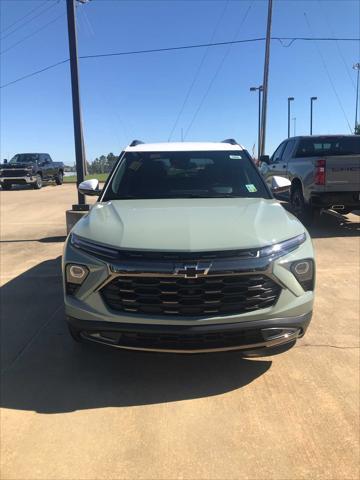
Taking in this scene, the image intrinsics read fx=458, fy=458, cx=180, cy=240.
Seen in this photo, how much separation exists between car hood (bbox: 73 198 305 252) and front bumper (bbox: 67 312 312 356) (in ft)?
1.68

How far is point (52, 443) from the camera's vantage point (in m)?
2.76

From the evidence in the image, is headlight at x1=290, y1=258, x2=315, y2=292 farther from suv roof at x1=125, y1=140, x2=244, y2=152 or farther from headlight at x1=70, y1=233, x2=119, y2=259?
suv roof at x1=125, y1=140, x2=244, y2=152

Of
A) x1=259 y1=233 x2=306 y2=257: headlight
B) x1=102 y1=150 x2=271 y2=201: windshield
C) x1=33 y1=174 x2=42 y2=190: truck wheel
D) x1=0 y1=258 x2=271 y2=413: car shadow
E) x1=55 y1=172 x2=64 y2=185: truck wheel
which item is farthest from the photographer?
x1=55 y1=172 x2=64 y2=185: truck wheel

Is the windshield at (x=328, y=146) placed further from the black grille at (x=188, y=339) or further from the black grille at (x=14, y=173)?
the black grille at (x=14, y=173)

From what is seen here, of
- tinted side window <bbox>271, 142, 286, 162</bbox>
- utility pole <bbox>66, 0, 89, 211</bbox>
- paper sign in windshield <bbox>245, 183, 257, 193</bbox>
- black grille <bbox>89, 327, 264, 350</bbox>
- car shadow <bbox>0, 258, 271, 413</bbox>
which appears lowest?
car shadow <bbox>0, 258, 271, 413</bbox>

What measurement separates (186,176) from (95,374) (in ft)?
7.34

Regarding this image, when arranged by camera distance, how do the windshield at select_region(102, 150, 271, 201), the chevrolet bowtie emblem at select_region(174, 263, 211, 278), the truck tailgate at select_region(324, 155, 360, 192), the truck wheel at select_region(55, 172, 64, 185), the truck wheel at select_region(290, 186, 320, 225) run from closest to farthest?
the chevrolet bowtie emblem at select_region(174, 263, 211, 278) → the windshield at select_region(102, 150, 271, 201) → the truck tailgate at select_region(324, 155, 360, 192) → the truck wheel at select_region(290, 186, 320, 225) → the truck wheel at select_region(55, 172, 64, 185)

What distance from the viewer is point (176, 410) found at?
10.1ft

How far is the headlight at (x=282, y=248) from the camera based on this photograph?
9.91 ft

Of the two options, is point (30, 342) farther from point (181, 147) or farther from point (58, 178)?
point (58, 178)

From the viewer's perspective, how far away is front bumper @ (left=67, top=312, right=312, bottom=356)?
292 cm

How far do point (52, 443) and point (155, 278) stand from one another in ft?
3.84

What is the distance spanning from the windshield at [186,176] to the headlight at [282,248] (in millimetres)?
1291

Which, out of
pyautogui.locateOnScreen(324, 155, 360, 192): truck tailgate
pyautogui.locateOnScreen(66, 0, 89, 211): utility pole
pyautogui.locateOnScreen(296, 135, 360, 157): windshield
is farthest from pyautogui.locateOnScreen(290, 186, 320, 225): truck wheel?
pyautogui.locateOnScreen(66, 0, 89, 211): utility pole
